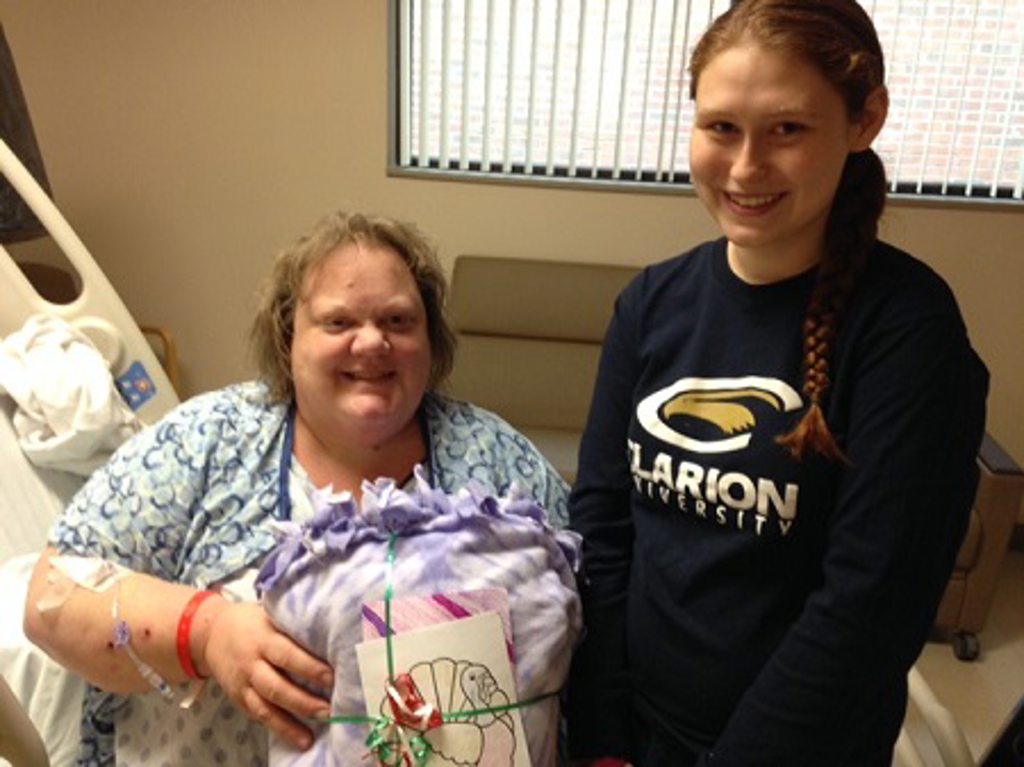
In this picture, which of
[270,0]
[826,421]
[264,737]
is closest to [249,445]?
[264,737]

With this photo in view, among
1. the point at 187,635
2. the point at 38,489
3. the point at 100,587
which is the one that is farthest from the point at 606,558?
the point at 38,489

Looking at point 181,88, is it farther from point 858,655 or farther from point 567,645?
point 858,655

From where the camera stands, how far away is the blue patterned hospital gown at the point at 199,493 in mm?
1236

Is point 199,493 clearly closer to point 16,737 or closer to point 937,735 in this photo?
point 16,737

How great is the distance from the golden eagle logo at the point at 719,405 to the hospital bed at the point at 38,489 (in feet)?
2.76

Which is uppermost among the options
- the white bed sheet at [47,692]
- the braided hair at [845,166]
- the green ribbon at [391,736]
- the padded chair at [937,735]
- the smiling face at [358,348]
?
the braided hair at [845,166]

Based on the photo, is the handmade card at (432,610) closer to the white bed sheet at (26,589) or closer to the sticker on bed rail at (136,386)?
the white bed sheet at (26,589)

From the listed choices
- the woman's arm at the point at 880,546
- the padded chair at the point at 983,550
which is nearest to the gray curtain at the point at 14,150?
the woman's arm at the point at 880,546

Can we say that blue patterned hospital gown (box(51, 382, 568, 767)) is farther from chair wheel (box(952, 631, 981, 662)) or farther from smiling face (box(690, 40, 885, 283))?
chair wheel (box(952, 631, 981, 662))

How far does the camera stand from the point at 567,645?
1102 millimetres

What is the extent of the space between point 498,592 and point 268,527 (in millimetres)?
359

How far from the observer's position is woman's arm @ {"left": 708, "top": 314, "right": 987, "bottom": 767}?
34.6 inches

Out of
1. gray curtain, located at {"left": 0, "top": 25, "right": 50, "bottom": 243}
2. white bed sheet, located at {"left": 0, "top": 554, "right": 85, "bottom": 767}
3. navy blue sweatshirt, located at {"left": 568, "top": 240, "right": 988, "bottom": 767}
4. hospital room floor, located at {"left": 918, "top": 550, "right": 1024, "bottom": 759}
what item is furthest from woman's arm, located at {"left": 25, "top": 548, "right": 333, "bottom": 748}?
hospital room floor, located at {"left": 918, "top": 550, "right": 1024, "bottom": 759}

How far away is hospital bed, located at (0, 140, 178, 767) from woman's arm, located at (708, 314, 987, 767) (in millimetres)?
878
